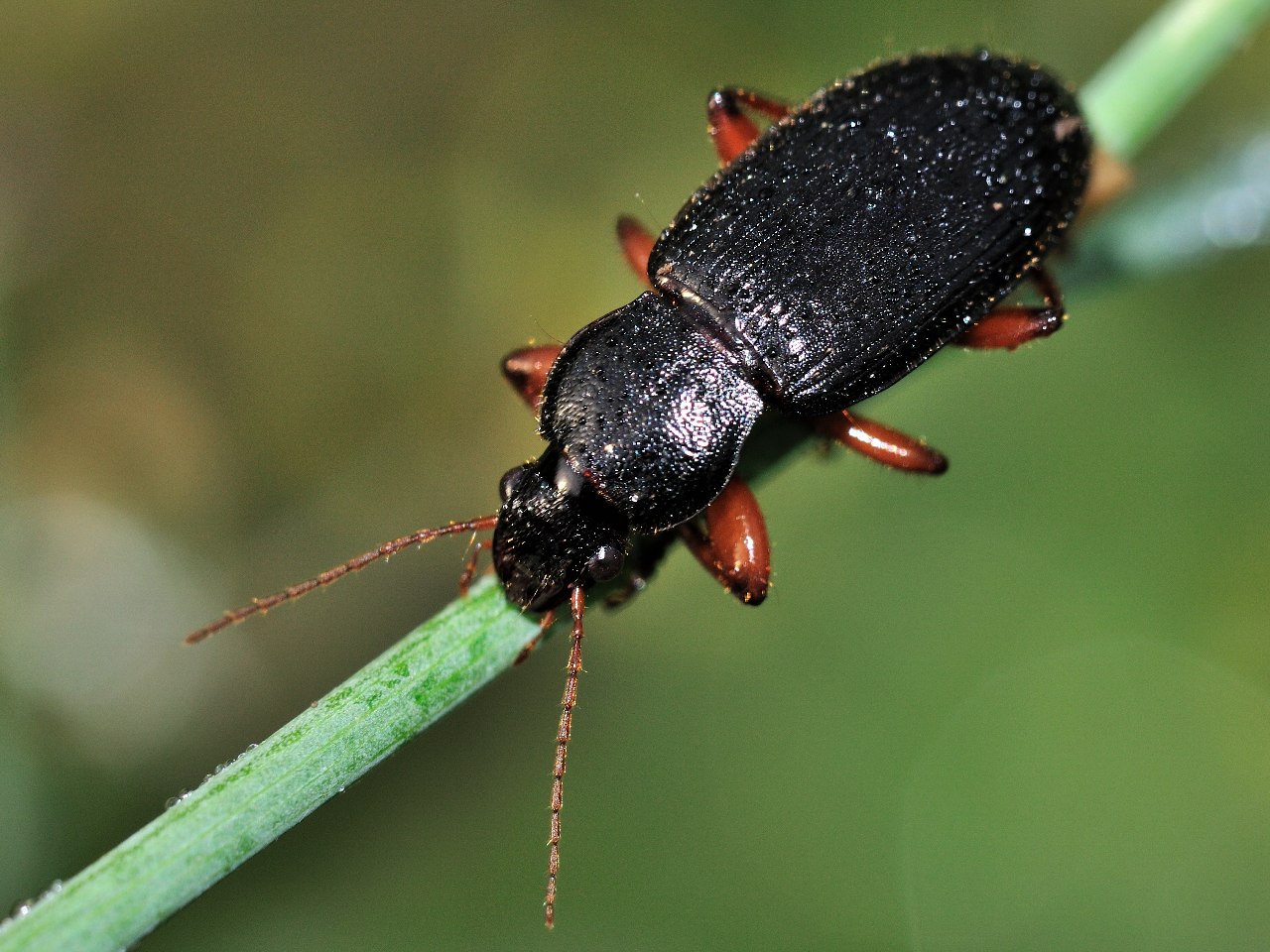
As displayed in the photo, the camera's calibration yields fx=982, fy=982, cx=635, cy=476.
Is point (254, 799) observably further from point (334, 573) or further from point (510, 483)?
point (510, 483)

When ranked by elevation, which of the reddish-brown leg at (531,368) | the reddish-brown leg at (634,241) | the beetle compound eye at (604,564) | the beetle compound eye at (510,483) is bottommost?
the beetle compound eye at (604,564)

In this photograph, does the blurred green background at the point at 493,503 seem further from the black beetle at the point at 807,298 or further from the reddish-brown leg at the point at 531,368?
the reddish-brown leg at the point at 531,368

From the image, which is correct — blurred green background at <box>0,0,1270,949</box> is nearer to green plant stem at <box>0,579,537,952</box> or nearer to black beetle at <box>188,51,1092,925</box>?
black beetle at <box>188,51,1092,925</box>

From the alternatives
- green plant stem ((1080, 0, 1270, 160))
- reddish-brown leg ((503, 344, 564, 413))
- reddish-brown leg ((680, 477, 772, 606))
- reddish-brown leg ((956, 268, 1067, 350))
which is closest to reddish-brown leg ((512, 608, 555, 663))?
reddish-brown leg ((680, 477, 772, 606))

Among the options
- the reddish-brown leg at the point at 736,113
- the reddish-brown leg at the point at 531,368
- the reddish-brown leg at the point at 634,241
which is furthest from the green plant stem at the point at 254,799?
the reddish-brown leg at the point at 736,113

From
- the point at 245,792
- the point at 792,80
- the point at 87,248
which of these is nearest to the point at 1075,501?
the point at 792,80

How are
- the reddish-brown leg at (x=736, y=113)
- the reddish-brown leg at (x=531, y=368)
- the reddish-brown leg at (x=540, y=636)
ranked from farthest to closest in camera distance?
the reddish-brown leg at (x=736, y=113) < the reddish-brown leg at (x=531, y=368) < the reddish-brown leg at (x=540, y=636)
